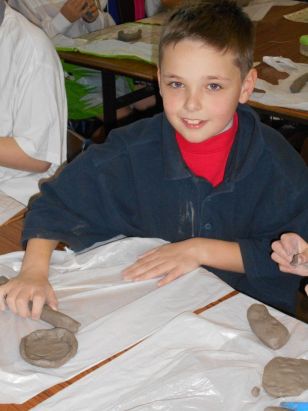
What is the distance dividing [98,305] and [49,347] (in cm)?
11

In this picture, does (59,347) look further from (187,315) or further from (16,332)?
(187,315)

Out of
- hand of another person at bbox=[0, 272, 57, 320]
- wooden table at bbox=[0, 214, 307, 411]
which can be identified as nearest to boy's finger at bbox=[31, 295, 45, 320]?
hand of another person at bbox=[0, 272, 57, 320]

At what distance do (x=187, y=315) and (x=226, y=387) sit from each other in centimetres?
14

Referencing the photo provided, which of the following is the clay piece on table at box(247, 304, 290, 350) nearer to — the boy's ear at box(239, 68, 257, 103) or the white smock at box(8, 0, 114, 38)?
the boy's ear at box(239, 68, 257, 103)

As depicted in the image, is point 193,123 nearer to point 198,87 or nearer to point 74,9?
point 198,87

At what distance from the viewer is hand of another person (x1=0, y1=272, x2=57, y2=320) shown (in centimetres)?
85

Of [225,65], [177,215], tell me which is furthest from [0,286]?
[225,65]

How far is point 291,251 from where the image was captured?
2.93 ft

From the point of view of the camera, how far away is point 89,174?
109 centimetres

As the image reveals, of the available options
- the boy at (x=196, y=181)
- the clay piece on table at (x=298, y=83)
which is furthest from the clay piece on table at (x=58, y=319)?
the clay piece on table at (x=298, y=83)

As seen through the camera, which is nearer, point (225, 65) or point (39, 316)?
point (39, 316)

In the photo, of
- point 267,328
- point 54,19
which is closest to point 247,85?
point 267,328

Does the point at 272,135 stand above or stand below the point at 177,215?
above

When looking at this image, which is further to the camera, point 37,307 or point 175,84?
point 175,84
